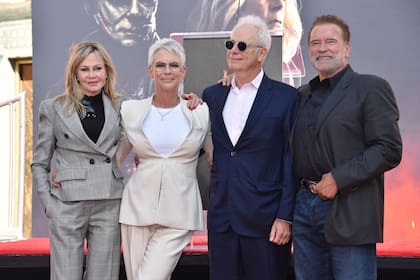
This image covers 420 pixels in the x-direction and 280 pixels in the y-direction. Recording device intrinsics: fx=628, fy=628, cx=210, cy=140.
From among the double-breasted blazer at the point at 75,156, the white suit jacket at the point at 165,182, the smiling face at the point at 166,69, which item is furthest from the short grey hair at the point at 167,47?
the double-breasted blazer at the point at 75,156

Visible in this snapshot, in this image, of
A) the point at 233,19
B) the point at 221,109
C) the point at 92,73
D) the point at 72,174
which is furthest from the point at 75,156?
the point at 233,19

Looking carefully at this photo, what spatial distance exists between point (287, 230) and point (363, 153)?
0.47 m

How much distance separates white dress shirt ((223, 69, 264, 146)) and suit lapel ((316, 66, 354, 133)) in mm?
336

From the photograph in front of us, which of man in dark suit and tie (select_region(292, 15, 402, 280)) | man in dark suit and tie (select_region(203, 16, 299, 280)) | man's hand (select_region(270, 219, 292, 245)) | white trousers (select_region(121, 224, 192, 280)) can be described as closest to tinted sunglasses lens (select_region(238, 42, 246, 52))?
man in dark suit and tie (select_region(203, 16, 299, 280))

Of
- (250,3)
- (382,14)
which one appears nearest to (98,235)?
(250,3)

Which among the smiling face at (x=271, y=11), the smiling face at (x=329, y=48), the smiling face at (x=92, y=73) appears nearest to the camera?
the smiling face at (x=329, y=48)

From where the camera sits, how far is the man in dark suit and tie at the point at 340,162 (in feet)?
8.37

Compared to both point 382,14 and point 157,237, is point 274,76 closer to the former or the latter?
point 382,14

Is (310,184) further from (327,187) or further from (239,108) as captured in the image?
(239,108)

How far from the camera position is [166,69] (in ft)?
9.53

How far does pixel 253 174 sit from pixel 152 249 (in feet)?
1.93

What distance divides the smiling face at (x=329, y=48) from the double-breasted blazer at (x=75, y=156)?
3.34 feet

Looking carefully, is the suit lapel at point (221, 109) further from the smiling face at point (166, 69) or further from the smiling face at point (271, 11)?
the smiling face at point (271, 11)

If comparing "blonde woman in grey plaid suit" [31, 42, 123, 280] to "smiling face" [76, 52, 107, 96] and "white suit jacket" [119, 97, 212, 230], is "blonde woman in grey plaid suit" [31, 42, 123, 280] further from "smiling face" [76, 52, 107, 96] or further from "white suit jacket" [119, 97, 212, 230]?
"white suit jacket" [119, 97, 212, 230]
